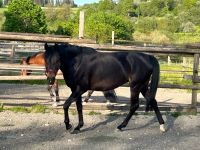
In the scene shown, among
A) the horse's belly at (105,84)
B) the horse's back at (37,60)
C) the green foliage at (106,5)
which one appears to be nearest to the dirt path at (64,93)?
the horse's back at (37,60)

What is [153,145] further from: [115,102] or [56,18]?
[56,18]

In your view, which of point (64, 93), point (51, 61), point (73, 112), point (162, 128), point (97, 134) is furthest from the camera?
point (64, 93)

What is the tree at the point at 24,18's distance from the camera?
34.2 meters

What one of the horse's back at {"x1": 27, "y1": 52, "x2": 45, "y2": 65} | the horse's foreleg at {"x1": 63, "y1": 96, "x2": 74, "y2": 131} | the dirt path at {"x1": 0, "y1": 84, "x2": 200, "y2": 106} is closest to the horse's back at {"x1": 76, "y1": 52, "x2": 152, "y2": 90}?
the horse's foreleg at {"x1": 63, "y1": 96, "x2": 74, "y2": 131}

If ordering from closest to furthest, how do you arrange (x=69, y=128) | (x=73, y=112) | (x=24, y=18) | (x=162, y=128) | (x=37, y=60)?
1. (x=69, y=128)
2. (x=162, y=128)
3. (x=73, y=112)
4. (x=37, y=60)
5. (x=24, y=18)

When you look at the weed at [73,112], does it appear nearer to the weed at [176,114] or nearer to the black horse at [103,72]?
the black horse at [103,72]

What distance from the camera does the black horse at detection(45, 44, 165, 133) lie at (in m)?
5.90

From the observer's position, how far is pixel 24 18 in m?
35.3

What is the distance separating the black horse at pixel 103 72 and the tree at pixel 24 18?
28.7 metres

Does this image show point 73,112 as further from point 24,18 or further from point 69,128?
point 24,18

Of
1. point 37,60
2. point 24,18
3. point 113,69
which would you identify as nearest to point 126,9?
point 24,18

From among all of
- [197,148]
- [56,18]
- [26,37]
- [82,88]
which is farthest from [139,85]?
[56,18]

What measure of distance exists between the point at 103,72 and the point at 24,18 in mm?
30496

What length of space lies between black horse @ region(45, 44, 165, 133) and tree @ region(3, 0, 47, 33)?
28.7 meters
